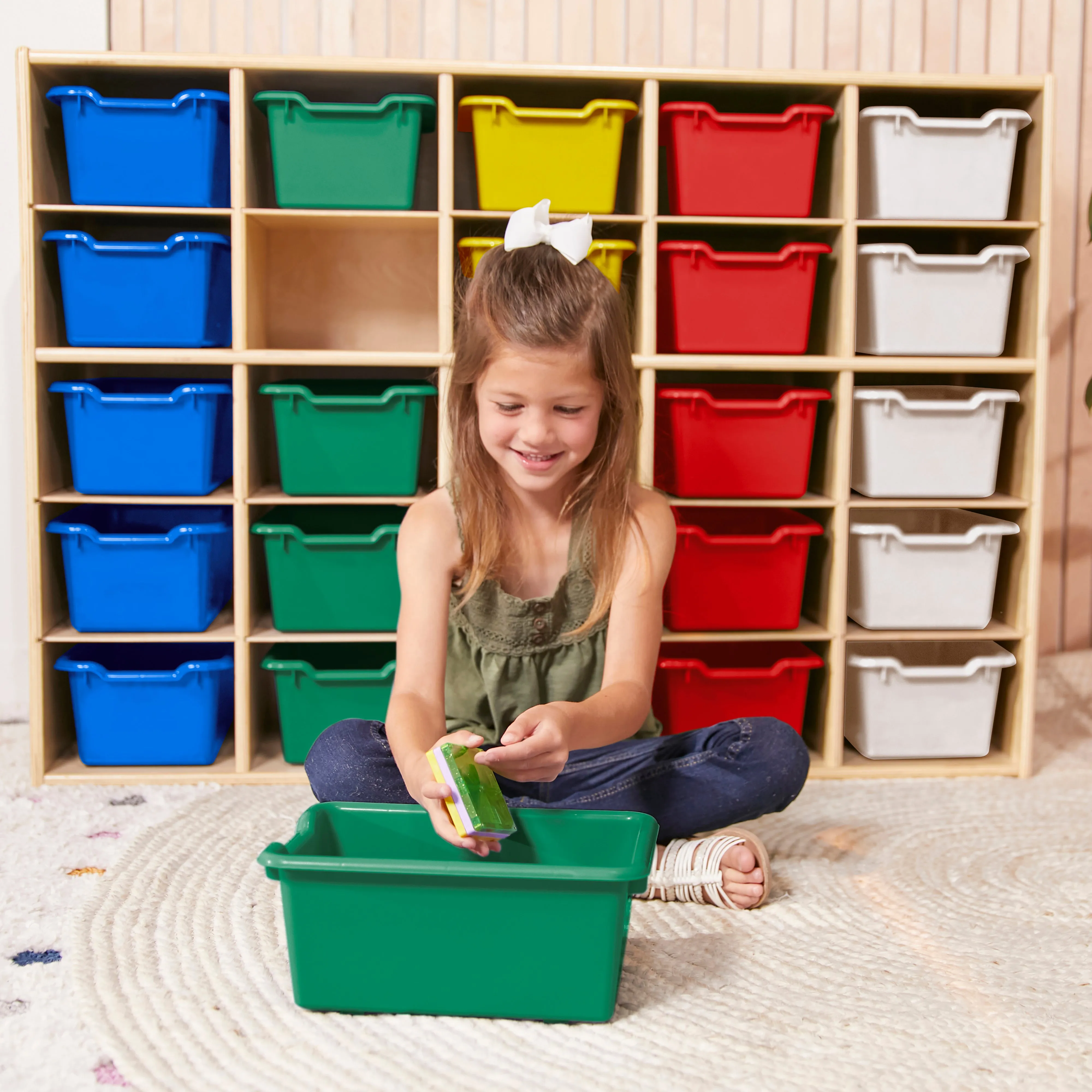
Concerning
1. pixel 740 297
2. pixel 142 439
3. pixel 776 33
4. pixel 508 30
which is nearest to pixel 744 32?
pixel 776 33

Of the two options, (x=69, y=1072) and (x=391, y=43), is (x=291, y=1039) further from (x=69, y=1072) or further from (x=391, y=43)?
(x=391, y=43)

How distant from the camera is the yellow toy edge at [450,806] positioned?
0.97 meters

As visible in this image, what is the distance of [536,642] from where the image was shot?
1374mm

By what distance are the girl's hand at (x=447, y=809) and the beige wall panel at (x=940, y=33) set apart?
5.42 ft

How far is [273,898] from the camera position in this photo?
128cm

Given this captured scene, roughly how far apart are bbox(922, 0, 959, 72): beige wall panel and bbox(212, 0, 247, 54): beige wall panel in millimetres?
1198

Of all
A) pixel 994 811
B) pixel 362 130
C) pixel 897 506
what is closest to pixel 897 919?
pixel 994 811

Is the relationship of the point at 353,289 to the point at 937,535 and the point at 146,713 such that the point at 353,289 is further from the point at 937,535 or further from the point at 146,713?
the point at 937,535

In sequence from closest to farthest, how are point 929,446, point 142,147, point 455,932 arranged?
point 455,932
point 142,147
point 929,446

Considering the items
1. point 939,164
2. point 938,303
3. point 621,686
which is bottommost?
point 621,686

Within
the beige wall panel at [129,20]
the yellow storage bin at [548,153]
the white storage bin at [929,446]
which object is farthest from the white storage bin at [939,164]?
the beige wall panel at [129,20]

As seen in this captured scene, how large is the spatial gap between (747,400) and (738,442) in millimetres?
63

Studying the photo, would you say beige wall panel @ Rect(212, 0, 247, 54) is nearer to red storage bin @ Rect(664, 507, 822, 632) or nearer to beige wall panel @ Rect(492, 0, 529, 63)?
beige wall panel @ Rect(492, 0, 529, 63)

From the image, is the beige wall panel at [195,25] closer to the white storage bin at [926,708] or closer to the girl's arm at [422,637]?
the girl's arm at [422,637]
